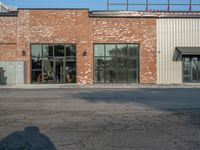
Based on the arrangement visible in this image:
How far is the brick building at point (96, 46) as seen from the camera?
116 feet

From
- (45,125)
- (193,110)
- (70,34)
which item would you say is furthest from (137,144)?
(70,34)

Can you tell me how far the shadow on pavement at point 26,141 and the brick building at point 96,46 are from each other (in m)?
25.9

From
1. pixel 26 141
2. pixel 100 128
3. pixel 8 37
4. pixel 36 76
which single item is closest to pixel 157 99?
pixel 100 128

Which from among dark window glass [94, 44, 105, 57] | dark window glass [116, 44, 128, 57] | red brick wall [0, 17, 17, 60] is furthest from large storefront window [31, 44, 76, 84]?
dark window glass [116, 44, 128, 57]

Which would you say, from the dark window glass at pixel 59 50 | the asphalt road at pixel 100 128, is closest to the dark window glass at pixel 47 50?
the dark window glass at pixel 59 50

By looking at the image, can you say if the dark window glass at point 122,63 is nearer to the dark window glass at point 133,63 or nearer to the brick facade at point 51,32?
the dark window glass at point 133,63

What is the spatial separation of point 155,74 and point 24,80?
37.7 ft

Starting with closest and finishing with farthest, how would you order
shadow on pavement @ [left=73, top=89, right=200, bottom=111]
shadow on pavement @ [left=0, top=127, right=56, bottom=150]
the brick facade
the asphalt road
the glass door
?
shadow on pavement @ [left=0, top=127, right=56, bottom=150]
the asphalt road
shadow on pavement @ [left=73, top=89, right=200, bottom=111]
the brick facade
the glass door

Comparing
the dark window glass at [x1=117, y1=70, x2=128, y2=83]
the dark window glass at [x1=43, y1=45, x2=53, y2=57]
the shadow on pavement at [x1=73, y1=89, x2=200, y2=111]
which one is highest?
the dark window glass at [x1=43, y1=45, x2=53, y2=57]

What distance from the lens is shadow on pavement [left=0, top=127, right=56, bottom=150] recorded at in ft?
26.2

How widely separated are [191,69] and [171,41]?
313 centimetres

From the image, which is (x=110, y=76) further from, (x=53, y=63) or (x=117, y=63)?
(x=53, y=63)

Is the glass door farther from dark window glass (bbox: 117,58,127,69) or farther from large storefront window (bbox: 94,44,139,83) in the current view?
dark window glass (bbox: 117,58,127,69)

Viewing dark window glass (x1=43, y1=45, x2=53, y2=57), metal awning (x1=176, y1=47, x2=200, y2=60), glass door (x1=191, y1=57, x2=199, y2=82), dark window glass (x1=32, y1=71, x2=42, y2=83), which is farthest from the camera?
glass door (x1=191, y1=57, x2=199, y2=82)
